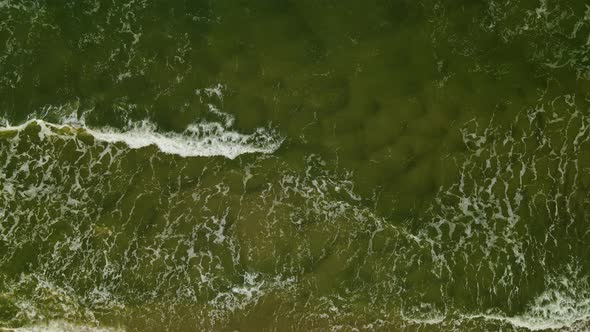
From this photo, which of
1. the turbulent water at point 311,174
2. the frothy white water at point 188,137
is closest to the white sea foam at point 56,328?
the turbulent water at point 311,174

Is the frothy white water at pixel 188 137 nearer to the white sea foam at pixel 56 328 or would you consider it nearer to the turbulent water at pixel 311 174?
the turbulent water at pixel 311 174

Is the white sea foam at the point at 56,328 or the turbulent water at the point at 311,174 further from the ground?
the turbulent water at the point at 311,174

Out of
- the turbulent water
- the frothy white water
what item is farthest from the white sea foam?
the frothy white water

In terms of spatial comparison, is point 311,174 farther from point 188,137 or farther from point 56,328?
point 56,328

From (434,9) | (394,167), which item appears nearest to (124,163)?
(394,167)

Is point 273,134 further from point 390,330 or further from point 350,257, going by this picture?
point 390,330

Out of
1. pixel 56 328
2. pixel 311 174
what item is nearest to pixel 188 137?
pixel 311 174
